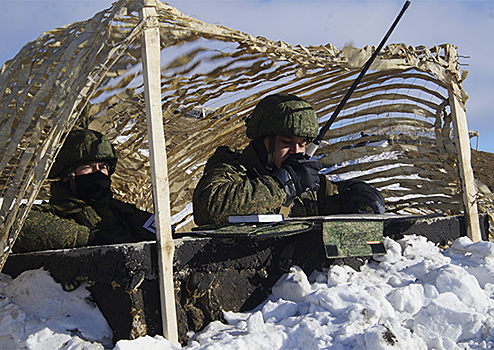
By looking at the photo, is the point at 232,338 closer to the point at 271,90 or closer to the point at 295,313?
the point at 295,313

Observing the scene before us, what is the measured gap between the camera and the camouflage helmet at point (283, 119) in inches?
115

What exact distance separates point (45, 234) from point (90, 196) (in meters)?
0.65

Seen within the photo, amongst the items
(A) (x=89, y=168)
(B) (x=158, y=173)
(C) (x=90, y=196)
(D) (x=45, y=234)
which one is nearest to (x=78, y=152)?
(A) (x=89, y=168)

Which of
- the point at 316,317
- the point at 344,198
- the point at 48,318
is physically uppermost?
the point at 344,198

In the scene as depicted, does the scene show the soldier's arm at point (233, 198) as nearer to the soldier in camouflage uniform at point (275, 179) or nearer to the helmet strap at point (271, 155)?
the soldier in camouflage uniform at point (275, 179)

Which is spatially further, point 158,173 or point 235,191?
point 235,191

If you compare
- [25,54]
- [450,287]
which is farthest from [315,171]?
[25,54]

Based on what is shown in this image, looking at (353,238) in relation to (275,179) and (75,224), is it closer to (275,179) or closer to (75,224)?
(275,179)

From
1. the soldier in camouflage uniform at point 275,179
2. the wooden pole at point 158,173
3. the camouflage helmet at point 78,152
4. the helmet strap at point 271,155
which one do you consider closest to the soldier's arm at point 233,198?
the soldier in camouflage uniform at point 275,179

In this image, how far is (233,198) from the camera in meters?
2.48

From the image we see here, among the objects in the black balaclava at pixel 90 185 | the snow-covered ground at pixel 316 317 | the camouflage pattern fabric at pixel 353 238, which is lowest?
the snow-covered ground at pixel 316 317

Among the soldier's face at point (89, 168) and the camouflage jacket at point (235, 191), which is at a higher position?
the soldier's face at point (89, 168)

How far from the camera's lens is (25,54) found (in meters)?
2.21

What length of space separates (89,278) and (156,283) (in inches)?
11.2
